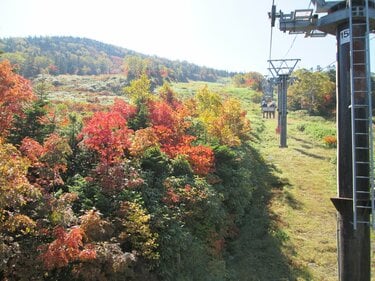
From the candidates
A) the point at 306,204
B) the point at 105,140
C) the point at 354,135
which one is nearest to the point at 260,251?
the point at 306,204

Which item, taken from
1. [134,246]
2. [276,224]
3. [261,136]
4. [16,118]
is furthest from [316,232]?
[261,136]

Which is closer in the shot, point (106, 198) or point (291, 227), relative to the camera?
point (106, 198)

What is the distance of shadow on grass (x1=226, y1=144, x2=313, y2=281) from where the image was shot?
1608 centimetres

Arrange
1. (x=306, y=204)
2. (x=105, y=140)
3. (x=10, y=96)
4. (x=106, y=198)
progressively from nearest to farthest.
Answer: (x=106, y=198)
(x=105, y=140)
(x=10, y=96)
(x=306, y=204)

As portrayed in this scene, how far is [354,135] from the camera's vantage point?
748 centimetres

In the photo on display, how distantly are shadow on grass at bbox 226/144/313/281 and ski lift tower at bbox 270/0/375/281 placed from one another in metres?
8.30

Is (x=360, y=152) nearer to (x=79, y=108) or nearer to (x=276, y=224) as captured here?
(x=276, y=224)

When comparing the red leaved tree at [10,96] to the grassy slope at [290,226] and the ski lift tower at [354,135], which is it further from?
the ski lift tower at [354,135]

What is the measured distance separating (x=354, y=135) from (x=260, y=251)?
12.2 metres

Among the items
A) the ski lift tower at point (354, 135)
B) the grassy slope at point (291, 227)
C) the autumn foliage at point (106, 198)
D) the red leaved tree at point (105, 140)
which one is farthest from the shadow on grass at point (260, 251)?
the ski lift tower at point (354, 135)

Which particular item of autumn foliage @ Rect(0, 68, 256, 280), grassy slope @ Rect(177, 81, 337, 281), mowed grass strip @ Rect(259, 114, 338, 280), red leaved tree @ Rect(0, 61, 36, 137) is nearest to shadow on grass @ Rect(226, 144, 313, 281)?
grassy slope @ Rect(177, 81, 337, 281)

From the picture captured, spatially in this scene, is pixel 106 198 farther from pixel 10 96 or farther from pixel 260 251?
pixel 260 251

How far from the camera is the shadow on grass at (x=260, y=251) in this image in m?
16.1

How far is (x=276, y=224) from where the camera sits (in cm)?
2127
